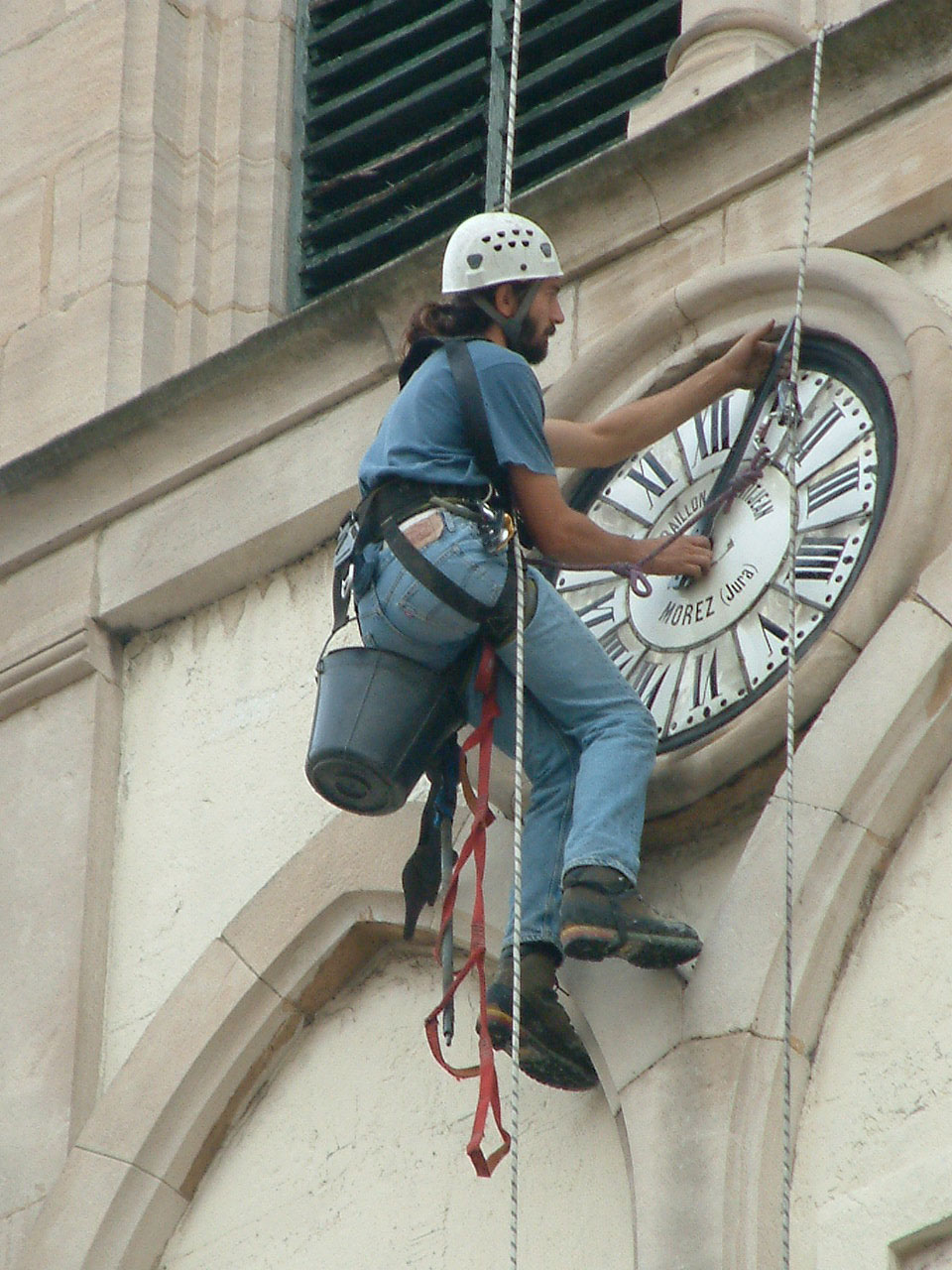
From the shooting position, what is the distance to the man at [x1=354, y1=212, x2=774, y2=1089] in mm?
7316

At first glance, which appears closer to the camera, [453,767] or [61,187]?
[453,767]

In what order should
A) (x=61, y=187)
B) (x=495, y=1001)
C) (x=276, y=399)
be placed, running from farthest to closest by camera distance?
1. (x=61, y=187)
2. (x=276, y=399)
3. (x=495, y=1001)

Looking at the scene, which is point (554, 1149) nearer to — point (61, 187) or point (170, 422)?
point (170, 422)

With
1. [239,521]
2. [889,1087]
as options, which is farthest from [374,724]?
[239,521]

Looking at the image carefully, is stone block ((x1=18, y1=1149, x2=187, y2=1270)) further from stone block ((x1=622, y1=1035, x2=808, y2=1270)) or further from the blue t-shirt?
the blue t-shirt

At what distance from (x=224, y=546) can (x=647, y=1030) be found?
2.00 metres

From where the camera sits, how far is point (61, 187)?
33.6ft

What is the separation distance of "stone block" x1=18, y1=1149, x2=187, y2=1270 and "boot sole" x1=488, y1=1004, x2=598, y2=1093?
1.00m

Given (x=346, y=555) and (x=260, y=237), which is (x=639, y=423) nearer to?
(x=346, y=555)

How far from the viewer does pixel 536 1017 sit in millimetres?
7340

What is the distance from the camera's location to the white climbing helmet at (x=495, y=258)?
7.75 metres

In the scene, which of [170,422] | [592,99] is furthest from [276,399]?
[592,99]

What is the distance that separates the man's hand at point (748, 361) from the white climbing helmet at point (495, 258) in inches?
16.5

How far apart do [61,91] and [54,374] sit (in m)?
0.93
